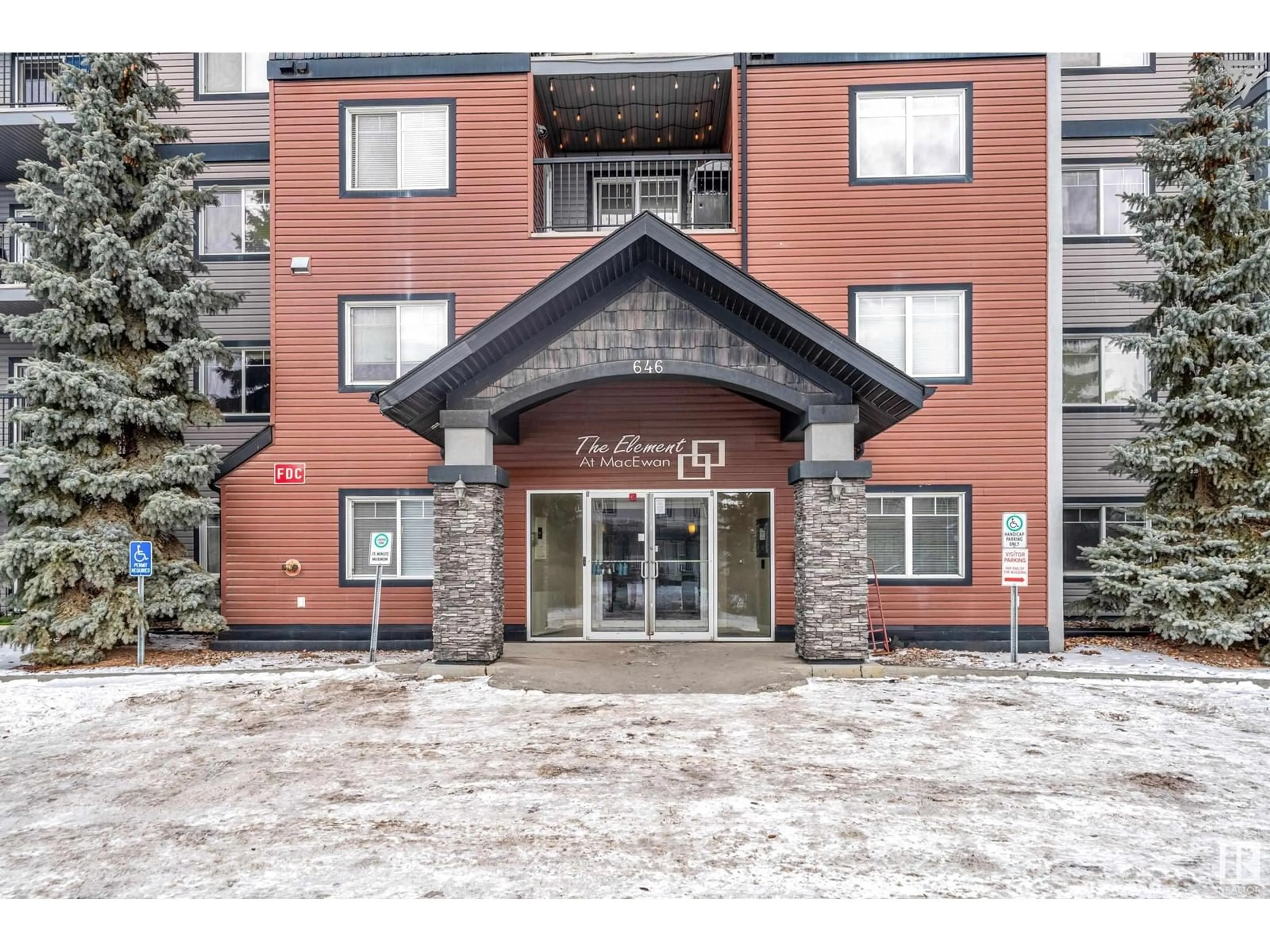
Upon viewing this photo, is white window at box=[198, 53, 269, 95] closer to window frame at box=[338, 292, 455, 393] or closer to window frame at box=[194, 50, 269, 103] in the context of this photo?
window frame at box=[194, 50, 269, 103]

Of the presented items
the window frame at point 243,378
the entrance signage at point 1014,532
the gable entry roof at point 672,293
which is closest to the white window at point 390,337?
the gable entry roof at point 672,293

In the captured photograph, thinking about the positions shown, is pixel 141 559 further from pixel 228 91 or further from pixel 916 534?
pixel 916 534

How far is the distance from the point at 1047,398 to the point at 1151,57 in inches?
318

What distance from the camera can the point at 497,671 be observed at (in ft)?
30.7

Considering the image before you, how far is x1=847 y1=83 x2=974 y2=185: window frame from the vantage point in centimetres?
1153

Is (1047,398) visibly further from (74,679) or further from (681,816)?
(74,679)

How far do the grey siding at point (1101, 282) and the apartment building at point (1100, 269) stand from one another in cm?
2

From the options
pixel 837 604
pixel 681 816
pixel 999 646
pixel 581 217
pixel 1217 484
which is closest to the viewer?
pixel 681 816

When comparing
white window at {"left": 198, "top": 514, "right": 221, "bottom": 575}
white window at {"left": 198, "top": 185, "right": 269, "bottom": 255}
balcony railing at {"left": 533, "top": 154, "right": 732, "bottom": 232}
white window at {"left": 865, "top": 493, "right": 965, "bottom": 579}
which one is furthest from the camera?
white window at {"left": 198, "top": 185, "right": 269, "bottom": 255}

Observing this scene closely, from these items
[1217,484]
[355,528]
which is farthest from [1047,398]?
[355,528]

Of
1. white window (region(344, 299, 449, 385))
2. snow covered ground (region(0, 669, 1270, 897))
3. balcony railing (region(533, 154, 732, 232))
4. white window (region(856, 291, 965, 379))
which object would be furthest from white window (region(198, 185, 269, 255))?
white window (region(856, 291, 965, 379))

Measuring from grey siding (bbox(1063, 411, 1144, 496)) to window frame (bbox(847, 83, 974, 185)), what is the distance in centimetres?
532

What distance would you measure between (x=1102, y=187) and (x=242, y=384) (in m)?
17.0

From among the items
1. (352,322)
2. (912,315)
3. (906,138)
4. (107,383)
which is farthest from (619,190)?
(107,383)
